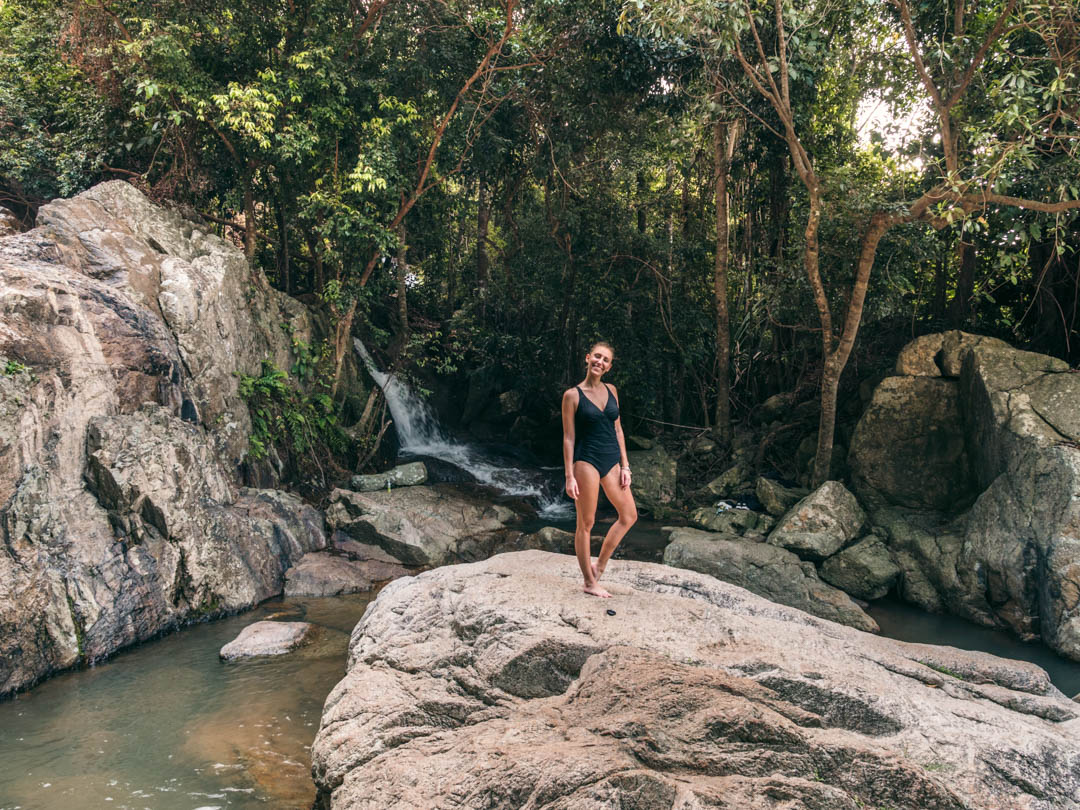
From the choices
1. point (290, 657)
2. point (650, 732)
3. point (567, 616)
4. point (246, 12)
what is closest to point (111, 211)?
point (246, 12)

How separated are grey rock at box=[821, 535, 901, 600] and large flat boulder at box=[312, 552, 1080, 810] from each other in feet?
11.0

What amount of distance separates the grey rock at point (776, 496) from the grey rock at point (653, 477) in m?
1.59

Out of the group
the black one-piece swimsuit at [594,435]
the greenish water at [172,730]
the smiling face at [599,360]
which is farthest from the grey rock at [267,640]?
the smiling face at [599,360]

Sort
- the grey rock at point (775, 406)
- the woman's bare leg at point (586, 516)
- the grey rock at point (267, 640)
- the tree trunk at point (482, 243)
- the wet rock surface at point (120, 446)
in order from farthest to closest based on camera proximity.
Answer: the tree trunk at point (482, 243) → the grey rock at point (775, 406) → the grey rock at point (267, 640) → the wet rock surface at point (120, 446) → the woman's bare leg at point (586, 516)

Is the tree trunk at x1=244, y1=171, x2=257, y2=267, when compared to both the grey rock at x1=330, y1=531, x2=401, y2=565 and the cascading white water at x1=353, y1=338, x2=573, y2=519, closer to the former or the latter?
the cascading white water at x1=353, y1=338, x2=573, y2=519

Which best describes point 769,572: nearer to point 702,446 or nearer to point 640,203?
point 702,446

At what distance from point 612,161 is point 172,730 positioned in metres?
10.6

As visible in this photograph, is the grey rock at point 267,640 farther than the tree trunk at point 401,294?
No

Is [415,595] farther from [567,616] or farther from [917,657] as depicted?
[917,657]

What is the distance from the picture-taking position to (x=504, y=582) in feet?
16.5

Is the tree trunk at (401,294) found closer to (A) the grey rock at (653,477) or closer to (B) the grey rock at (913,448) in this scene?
(A) the grey rock at (653,477)

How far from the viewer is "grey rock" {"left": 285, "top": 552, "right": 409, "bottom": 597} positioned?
8.05 meters

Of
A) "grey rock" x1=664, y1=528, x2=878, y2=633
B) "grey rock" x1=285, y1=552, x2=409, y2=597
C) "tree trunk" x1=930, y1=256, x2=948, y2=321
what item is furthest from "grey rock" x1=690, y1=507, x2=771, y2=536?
"tree trunk" x1=930, y1=256, x2=948, y2=321

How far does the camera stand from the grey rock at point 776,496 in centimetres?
1012
